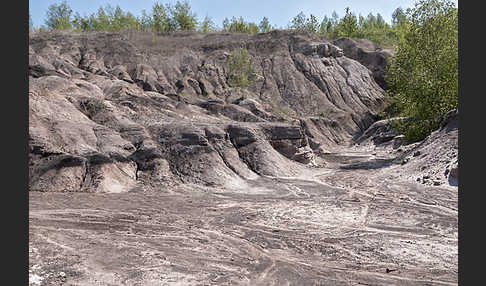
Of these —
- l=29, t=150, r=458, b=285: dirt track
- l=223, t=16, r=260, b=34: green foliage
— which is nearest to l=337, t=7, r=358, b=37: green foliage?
l=223, t=16, r=260, b=34: green foliage

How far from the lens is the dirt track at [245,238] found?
6.29m

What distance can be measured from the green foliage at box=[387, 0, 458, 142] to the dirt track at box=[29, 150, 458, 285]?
38.5 feet

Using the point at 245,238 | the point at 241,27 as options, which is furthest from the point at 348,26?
the point at 245,238

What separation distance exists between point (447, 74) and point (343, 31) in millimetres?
49722

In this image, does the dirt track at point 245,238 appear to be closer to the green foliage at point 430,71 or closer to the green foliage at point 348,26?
the green foliage at point 430,71

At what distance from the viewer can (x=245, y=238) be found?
8523 mm

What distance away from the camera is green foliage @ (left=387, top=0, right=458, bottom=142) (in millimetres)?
23359

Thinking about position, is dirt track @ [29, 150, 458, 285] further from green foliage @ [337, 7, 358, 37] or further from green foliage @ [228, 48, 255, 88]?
green foliage @ [337, 7, 358, 37]

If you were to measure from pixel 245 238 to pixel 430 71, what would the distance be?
22.3 meters

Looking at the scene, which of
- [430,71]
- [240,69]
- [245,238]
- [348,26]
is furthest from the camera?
[348,26]

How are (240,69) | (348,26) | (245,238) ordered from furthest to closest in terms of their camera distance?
(348,26) → (240,69) → (245,238)

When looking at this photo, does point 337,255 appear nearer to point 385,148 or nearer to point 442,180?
point 442,180

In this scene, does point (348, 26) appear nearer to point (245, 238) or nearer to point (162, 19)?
point (162, 19)

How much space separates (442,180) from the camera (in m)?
15.4
